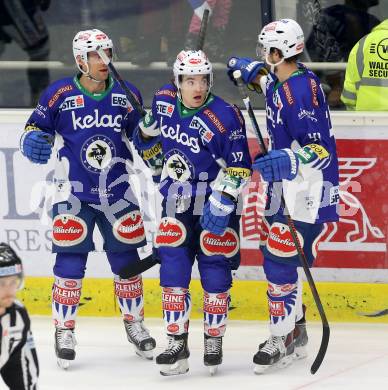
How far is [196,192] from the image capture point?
17.4ft

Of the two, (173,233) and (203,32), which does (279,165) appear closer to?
(173,233)

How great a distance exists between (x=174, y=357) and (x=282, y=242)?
63cm

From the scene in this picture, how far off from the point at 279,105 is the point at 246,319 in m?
1.35

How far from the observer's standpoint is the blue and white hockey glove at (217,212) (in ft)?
17.0

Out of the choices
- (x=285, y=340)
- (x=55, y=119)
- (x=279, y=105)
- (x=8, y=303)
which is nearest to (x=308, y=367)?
(x=285, y=340)

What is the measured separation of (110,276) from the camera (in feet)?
20.6

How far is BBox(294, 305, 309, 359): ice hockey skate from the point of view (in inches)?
221

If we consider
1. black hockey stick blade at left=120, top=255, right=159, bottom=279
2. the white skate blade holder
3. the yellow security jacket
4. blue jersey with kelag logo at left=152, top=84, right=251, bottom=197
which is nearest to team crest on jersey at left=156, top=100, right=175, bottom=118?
blue jersey with kelag logo at left=152, top=84, right=251, bottom=197

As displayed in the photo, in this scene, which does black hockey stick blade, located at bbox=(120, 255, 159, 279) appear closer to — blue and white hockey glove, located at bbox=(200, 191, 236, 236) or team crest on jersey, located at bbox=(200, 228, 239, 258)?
team crest on jersey, located at bbox=(200, 228, 239, 258)

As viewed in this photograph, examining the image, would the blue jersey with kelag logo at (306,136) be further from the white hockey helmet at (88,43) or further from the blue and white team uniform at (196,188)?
the white hockey helmet at (88,43)

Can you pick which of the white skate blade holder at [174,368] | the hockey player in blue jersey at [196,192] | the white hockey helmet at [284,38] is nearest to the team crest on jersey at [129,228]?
the hockey player in blue jersey at [196,192]

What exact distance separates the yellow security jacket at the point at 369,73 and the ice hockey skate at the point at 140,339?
1431mm

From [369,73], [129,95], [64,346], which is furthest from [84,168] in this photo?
[369,73]

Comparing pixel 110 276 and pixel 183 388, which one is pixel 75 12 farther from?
pixel 183 388
